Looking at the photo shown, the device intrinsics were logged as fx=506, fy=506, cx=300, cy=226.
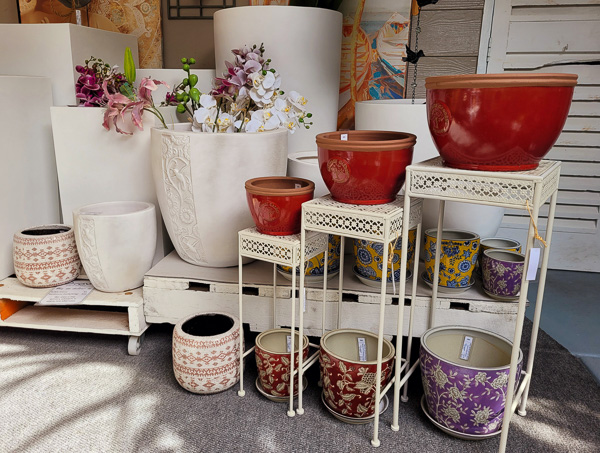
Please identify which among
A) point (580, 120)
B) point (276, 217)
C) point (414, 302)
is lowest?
point (414, 302)

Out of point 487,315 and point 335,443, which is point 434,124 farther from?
point 335,443

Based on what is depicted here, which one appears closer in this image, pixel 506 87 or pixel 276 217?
pixel 506 87

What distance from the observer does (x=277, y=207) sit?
1.20m

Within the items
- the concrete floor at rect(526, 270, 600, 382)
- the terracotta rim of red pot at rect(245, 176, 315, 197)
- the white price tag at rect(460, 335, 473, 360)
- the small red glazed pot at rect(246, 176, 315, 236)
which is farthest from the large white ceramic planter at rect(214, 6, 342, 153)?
the concrete floor at rect(526, 270, 600, 382)

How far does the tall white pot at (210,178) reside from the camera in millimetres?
1473

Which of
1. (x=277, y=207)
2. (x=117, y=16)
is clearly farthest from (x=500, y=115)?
(x=117, y=16)

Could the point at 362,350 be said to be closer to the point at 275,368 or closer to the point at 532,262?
the point at 275,368

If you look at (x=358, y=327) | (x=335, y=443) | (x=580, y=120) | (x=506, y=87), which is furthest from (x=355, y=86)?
(x=335, y=443)

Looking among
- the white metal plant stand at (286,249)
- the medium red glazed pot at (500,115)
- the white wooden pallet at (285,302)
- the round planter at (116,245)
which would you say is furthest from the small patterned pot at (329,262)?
the medium red glazed pot at (500,115)

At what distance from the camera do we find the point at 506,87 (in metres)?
0.93

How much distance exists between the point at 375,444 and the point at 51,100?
1678mm

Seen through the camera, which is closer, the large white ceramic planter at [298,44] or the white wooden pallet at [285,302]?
the white wooden pallet at [285,302]

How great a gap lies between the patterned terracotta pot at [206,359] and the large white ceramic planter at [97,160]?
60cm

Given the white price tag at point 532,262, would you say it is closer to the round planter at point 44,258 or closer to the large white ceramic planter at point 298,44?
the large white ceramic planter at point 298,44
